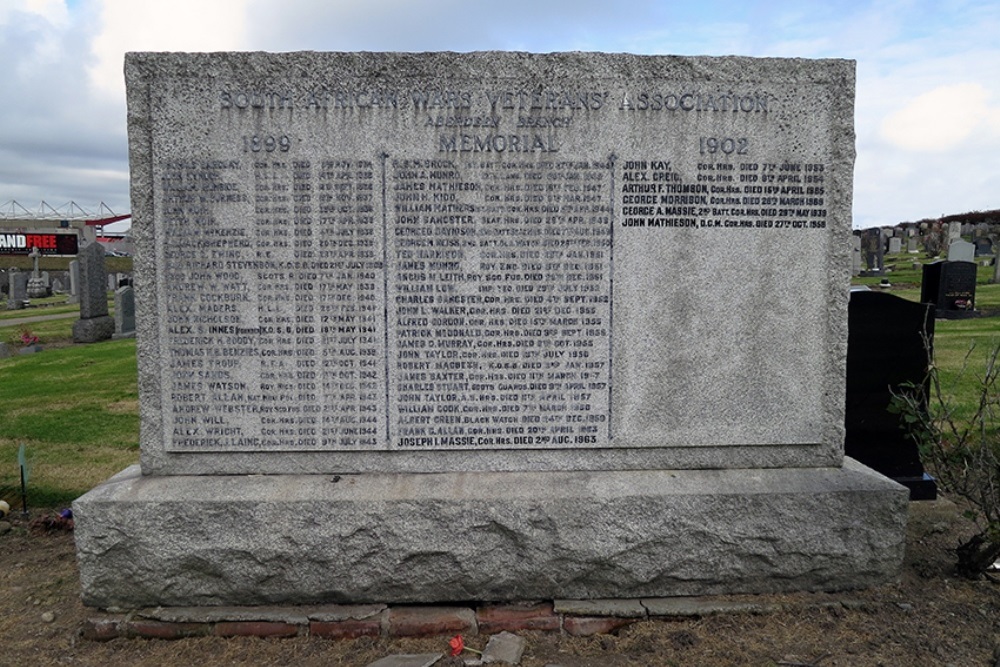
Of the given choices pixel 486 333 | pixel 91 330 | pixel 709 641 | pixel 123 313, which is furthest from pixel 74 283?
pixel 709 641

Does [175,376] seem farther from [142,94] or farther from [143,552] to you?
[142,94]

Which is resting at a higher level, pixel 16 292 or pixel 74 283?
pixel 74 283

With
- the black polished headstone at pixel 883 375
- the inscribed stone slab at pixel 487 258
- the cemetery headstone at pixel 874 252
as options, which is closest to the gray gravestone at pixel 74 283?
the inscribed stone slab at pixel 487 258

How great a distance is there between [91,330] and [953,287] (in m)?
20.2

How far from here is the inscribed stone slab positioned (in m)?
3.99

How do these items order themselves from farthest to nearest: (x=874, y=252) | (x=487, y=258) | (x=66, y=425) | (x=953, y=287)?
(x=874, y=252) < (x=953, y=287) < (x=66, y=425) < (x=487, y=258)

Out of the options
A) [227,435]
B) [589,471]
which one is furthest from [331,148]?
[589,471]

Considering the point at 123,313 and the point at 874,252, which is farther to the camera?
the point at 874,252

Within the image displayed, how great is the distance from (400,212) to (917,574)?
160 inches

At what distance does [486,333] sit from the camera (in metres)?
4.12

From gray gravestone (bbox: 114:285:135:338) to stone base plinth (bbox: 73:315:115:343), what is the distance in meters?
0.27

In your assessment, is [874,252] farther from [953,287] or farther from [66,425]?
[66,425]

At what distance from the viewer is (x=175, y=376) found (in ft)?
13.5

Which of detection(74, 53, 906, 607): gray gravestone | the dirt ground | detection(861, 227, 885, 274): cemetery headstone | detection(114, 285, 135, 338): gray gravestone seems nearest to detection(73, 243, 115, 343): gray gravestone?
detection(114, 285, 135, 338): gray gravestone
